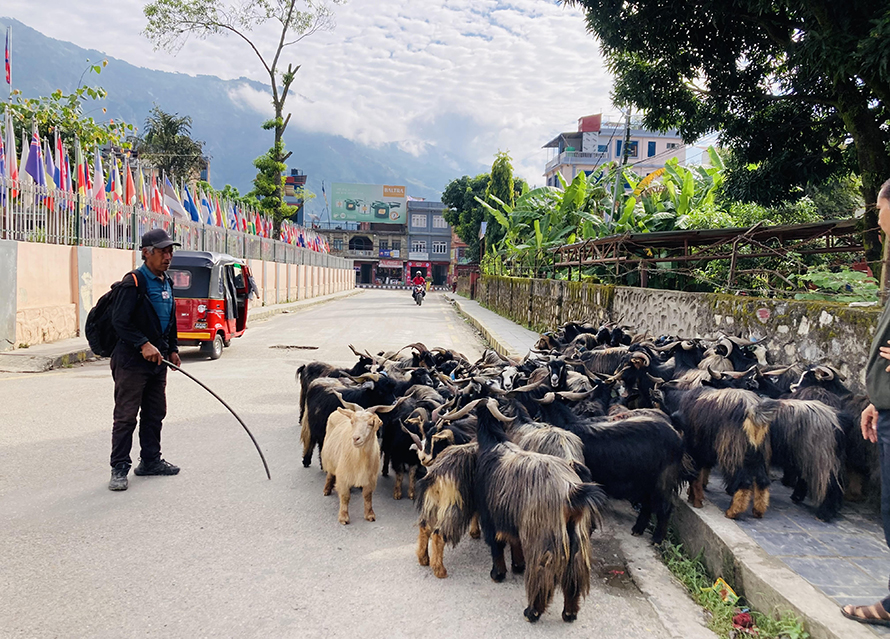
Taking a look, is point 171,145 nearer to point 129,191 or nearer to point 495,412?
point 129,191

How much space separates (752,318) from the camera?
656 cm

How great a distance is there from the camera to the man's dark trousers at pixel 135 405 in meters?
4.85

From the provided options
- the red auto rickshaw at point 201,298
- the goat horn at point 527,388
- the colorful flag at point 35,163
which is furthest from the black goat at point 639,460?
the colorful flag at point 35,163

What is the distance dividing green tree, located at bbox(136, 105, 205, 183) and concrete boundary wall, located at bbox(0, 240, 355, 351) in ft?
96.7

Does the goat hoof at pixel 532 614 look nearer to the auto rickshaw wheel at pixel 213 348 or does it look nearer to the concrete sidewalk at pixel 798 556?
the concrete sidewalk at pixel 798 556

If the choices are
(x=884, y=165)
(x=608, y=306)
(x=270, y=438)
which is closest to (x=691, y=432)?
(x=270, y=438)

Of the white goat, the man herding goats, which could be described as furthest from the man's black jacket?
the white goat

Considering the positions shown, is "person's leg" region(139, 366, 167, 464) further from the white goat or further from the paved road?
the white goat

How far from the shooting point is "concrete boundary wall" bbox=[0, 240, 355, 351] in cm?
1109

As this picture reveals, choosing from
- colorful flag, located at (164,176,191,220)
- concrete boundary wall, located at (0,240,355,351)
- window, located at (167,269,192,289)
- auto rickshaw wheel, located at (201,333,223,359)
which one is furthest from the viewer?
colorful flag, located at (164,176,191,220)

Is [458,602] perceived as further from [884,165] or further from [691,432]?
[884,165]

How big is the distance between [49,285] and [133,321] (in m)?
9.10

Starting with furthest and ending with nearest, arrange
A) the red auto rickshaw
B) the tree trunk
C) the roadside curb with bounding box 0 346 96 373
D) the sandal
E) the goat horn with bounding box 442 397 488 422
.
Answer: the red auto rickshaw, the roadside curb with bounding box 0 346 96 373, the tree trunk, the goat horn with bounding box 442 397 488 422, the sandal

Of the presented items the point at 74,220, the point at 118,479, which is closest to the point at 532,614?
the point at 118,479
